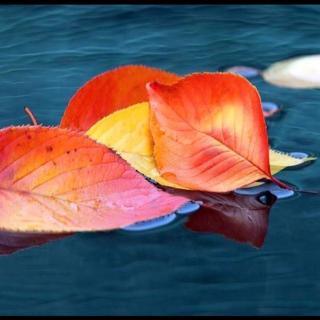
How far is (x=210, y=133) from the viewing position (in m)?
1.12

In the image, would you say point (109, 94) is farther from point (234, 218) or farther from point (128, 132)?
point (234, 218)

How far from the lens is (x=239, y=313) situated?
922 millimetres

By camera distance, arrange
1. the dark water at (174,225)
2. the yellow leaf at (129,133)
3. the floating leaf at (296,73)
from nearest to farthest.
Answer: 1. the dark water at (174,225)
2. the yellow leaf at (129,133)
3. the floating leaf at (296,73)

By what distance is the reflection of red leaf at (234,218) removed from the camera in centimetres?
107

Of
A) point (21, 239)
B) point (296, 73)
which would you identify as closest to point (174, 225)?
point (21, 239)

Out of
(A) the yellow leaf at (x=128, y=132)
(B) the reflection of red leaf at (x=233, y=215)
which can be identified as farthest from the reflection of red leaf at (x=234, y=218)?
(A) the yellow leaf at (x=128, y=132)

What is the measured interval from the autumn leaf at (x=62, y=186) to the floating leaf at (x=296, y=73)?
501 millimetres

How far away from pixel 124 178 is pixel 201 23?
747 mm

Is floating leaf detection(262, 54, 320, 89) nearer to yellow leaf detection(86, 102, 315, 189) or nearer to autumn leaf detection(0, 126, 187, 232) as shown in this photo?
yellow leaf detection(86, 102, 315, 189)

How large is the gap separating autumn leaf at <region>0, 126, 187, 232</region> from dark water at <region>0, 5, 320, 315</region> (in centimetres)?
3

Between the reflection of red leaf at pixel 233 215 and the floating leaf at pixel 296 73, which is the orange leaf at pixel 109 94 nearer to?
the reflection of red leaf at pixel 233 215

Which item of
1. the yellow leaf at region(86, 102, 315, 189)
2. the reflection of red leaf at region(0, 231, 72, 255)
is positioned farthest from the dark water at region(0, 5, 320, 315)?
the yellow leaf at region(86, 102, 315, 189)

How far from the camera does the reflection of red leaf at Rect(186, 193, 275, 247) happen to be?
1071mm

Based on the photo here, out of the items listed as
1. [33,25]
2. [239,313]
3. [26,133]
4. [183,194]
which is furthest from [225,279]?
[33,25]
